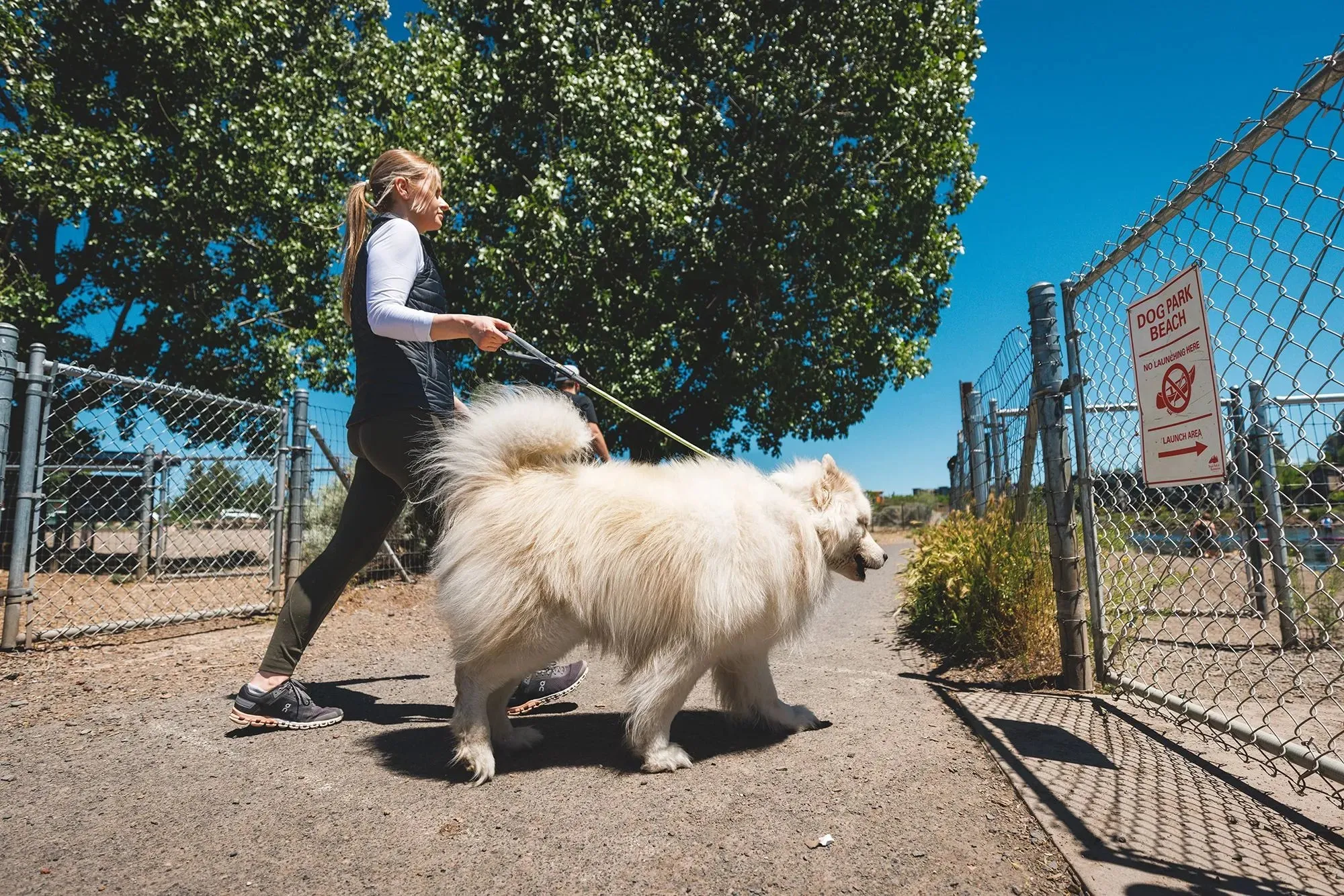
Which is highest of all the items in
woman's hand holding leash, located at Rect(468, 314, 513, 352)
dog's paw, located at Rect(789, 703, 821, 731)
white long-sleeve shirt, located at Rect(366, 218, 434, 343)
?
white long-sleeve shirt, located at Rect(366, 218, 434, 343)

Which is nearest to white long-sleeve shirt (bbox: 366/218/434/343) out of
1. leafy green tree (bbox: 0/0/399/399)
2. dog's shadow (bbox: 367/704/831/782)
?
dog's shadow (bbox: 367/704/831/782)

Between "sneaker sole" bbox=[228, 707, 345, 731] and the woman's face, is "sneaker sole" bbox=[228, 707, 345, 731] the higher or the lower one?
the lower one

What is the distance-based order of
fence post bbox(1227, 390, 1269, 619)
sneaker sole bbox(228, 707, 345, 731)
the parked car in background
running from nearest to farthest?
1. sneaker sole bbox(228, 707, 345, 731)
2. fence post bbox(1227, 390, 1269, 619)
3. the parked car in background

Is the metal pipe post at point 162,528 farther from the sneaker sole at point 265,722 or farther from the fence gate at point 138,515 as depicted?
the sneaker sole at point 265,722

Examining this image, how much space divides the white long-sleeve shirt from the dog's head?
1605 millimetres

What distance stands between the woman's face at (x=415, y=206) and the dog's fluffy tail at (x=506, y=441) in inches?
34.8

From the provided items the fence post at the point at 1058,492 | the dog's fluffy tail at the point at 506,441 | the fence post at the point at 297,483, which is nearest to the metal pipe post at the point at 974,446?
the fence post at the point at 1058,492

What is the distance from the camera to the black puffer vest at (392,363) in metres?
2.89

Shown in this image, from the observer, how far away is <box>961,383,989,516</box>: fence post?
684 cm

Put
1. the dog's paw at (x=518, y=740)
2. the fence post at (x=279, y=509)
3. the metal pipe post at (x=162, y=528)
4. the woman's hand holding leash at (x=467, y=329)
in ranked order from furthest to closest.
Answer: the metal pipe post at (x=162, y=528), the fence post at (x=279, y=509), the dog's paw at (x=518, y=740), the woman's hand holding leash at (x=467, y=329)

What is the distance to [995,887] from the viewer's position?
178 cm

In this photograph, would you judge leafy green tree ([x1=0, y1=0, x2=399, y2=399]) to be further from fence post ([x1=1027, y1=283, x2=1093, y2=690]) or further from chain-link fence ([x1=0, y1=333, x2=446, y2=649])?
fence post ([x1=1027, y1=283, x2=1093, y2=690])

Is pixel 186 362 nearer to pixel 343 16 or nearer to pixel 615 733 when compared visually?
pixel 343 16

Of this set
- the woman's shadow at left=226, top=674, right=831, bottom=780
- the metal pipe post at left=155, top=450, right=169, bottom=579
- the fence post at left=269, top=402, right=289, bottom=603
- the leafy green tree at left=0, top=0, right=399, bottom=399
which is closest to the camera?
the woman's shadow at left=226, top=674, right=831, bottom=780
